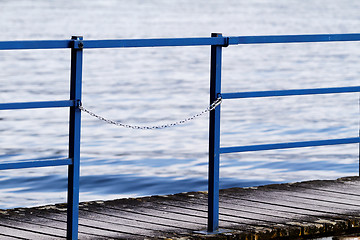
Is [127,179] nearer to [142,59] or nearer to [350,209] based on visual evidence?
[350,209]

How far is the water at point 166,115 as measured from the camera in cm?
1188

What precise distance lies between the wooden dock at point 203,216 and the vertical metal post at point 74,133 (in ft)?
1.19

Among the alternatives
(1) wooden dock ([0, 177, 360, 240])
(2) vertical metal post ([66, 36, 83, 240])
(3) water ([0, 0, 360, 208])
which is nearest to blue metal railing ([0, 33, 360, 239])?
(2) vertical metal post ([66, 36, 83, 240])

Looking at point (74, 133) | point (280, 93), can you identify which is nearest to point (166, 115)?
point (280, 93)

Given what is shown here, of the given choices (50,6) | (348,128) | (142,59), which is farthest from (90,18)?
(348,128)

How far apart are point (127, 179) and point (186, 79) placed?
1103 cm

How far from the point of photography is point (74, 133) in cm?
557

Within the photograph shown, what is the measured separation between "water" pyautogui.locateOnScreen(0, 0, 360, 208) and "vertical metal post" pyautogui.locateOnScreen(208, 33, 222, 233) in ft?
15.3

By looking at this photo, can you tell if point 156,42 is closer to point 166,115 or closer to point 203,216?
point 203,216

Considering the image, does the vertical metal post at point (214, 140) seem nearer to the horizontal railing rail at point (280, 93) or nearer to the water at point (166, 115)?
the horizontal railing rail at point (280, 93)

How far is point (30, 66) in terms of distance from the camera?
2552 centimetres

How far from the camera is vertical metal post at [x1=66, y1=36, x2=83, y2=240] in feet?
18.0

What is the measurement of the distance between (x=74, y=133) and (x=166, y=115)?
36.8ft

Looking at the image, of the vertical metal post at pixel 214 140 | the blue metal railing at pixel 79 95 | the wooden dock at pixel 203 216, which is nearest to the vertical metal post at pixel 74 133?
the blue metal railing at pixel 79 95
